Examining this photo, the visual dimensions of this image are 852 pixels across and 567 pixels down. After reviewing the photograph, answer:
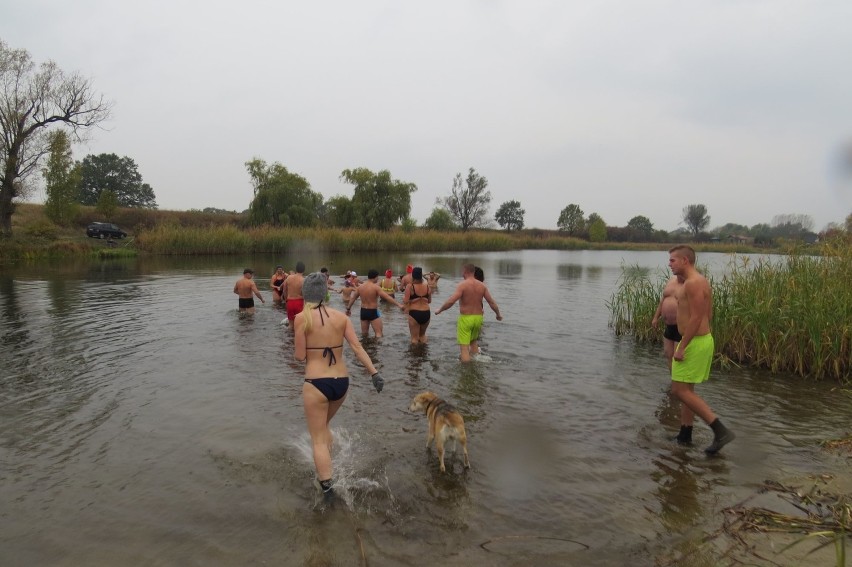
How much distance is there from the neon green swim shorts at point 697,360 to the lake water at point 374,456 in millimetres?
986

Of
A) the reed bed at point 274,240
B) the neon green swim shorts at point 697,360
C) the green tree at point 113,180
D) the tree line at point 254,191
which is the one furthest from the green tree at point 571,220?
the neon green swim shorts at point 697,360

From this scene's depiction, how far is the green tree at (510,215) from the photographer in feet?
409

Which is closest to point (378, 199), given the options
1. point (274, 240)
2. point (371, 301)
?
point (274, 240)

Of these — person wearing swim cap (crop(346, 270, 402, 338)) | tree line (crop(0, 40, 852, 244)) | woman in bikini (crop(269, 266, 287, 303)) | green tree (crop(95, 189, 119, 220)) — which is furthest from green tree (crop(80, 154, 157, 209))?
person wearing swim cap (crop(346, 270, 402, 338))

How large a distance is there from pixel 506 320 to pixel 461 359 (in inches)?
218

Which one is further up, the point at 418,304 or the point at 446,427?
the point at 418,304

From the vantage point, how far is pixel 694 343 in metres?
5.83

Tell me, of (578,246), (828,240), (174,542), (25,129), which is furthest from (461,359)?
(578,246)

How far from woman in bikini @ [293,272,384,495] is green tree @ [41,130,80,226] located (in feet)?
142

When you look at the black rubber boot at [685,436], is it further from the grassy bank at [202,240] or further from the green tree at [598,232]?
the green tree at [598,232]

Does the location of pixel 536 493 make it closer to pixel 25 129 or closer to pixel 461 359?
pixel 461 359

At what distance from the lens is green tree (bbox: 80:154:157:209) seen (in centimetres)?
7969

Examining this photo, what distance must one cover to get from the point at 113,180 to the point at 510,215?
283 feet

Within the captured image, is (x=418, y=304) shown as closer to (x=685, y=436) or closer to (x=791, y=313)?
(x=685, y=436)
